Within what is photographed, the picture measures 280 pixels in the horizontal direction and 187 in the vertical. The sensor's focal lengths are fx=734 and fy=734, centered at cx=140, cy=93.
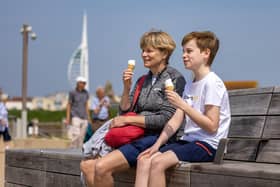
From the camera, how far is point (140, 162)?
4.82 meters

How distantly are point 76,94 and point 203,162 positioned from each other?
10.3 metres

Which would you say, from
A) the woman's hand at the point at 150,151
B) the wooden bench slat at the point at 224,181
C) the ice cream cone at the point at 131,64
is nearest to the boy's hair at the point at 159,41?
the ice cream cone at the point at 131,64

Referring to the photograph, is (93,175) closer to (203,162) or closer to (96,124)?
(203,162)

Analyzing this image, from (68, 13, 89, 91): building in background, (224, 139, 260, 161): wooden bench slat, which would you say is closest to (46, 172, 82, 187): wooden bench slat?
(224, 139, 260, 161): wooden bench slat

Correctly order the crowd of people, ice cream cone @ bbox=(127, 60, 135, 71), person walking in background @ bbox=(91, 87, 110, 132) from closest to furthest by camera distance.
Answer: the crowd of people → ice cream cone @ bbox=(127, 60, 135, 71) → person walking in background @ bbox=(91, 87, 110, 132)

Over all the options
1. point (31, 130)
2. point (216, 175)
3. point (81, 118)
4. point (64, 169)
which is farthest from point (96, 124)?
point (31, 130)

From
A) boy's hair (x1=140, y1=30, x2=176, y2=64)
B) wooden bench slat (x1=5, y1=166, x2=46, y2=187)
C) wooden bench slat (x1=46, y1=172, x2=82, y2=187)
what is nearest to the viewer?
boy's hair (x1=140, y1=30, x2=176, y2=64)

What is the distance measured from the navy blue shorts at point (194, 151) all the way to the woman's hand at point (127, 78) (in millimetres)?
791

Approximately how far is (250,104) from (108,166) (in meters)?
1.40

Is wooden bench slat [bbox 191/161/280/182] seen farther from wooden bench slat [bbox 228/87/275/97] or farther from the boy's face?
wooden bench slat [bbox 228/87/275/97]

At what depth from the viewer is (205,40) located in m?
4.99

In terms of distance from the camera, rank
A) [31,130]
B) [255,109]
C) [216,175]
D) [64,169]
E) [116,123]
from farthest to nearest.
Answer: [31,130] → [64,169] → [255,109] → [116,123] → [216,175]

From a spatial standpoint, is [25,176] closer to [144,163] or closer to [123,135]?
[123,135]

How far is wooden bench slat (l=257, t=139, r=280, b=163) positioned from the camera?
5.28m
